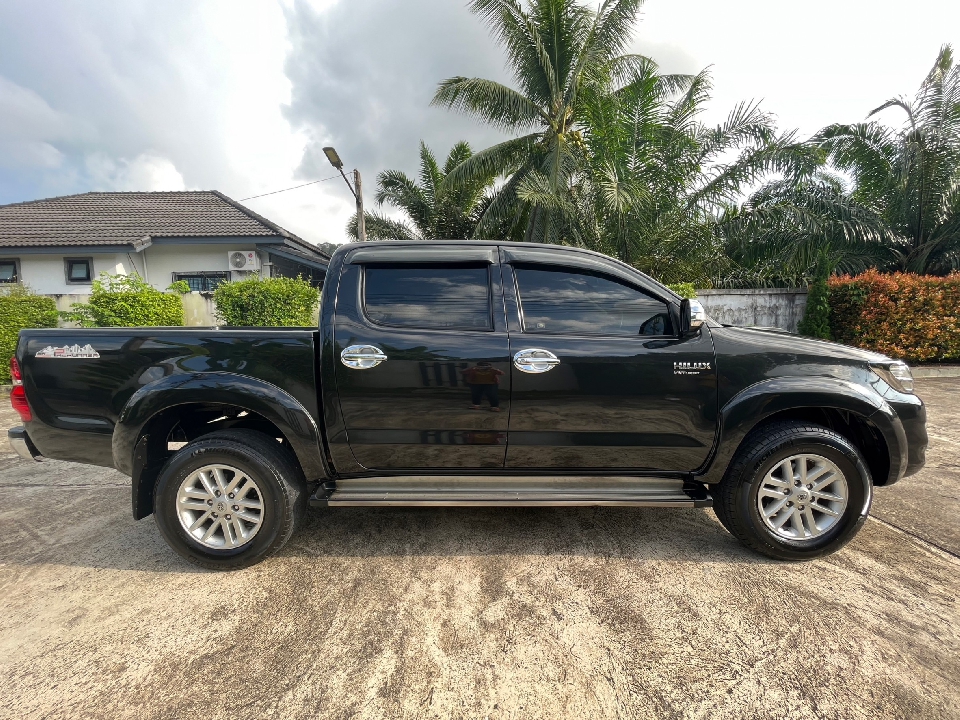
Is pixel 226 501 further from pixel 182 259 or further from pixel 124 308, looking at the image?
pixel 182 259

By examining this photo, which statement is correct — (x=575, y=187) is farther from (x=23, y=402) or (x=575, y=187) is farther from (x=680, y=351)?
(x=23, y=402)

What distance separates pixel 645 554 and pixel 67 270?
1644 cm

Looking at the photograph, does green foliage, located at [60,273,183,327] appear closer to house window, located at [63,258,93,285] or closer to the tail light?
the tail light

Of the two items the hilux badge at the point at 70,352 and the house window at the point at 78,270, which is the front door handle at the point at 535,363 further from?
the house window at the point at 78,270

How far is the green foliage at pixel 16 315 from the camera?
7414 mm

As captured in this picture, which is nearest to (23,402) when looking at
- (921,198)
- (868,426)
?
(868,426)

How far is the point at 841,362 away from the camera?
2.58 meters

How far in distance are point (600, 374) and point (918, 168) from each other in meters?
11.9

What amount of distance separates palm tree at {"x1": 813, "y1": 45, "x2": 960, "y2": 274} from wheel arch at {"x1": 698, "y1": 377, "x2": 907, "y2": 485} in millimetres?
10664

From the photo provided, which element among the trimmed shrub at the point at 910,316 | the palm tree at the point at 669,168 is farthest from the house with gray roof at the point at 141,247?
the trimmed shrub at the point at 910,316

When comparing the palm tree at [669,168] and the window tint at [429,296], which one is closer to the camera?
the window tint at [429,296]

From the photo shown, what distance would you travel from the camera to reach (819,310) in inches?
349

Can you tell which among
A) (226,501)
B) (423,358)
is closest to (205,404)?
(226,501)

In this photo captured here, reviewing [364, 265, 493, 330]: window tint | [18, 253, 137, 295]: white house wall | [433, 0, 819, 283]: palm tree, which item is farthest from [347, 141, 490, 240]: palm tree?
[364, 265, 493, 330]: window tint
